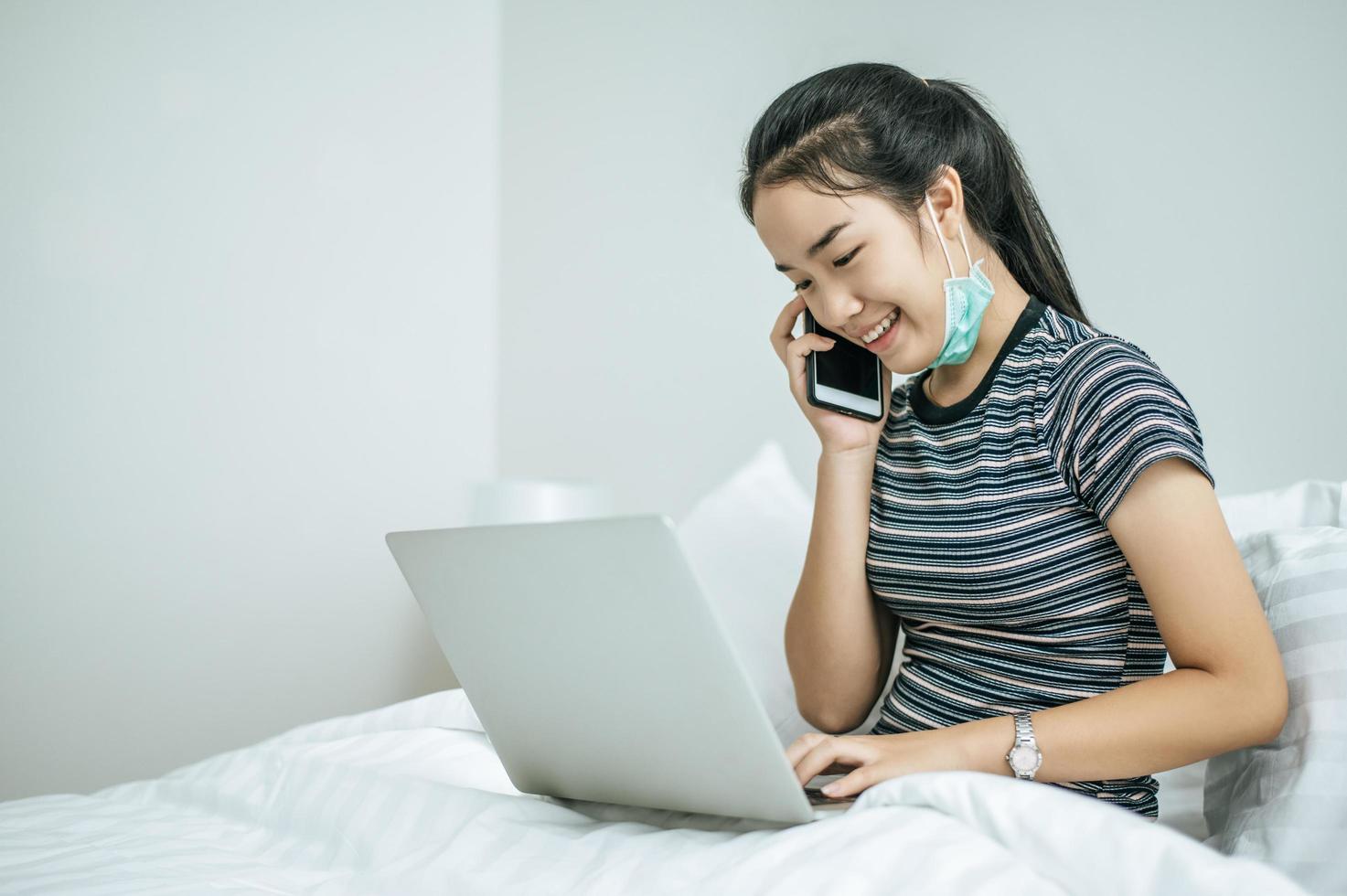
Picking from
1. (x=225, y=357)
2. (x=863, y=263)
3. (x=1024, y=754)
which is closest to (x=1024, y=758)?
(x=1024, y=754)

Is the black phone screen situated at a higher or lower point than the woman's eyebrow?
lower

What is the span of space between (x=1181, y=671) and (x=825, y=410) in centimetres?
46

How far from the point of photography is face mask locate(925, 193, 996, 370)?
1.00 metres

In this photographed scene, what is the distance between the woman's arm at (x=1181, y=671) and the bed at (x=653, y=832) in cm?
9

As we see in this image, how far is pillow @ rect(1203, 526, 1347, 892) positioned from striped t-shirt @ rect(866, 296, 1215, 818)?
8cm

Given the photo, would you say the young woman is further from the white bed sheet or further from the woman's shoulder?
the white bed sheet

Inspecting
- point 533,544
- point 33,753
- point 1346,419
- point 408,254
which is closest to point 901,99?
point 533,544

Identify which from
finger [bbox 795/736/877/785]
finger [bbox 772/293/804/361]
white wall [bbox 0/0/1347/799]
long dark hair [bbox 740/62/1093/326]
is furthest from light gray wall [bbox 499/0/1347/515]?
finger [bbox 795/736/877/785]

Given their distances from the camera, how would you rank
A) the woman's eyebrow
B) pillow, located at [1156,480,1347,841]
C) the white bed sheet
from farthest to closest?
pillow, located at [1156,480,1347,841] → the woman's eyebrow → the white bed sheet

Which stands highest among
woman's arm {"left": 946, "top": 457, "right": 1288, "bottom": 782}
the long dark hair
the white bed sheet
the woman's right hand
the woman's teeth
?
the long dark hair

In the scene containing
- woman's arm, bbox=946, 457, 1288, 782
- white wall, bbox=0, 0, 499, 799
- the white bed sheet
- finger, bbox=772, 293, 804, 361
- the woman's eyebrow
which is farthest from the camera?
white wall, bbox=0, 0, 499, 799

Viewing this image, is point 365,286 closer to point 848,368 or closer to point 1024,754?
point 848,368

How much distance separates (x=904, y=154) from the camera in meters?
0.98

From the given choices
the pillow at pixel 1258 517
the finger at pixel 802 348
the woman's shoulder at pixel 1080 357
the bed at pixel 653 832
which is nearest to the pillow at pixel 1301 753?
the bed at pixel 653 832
